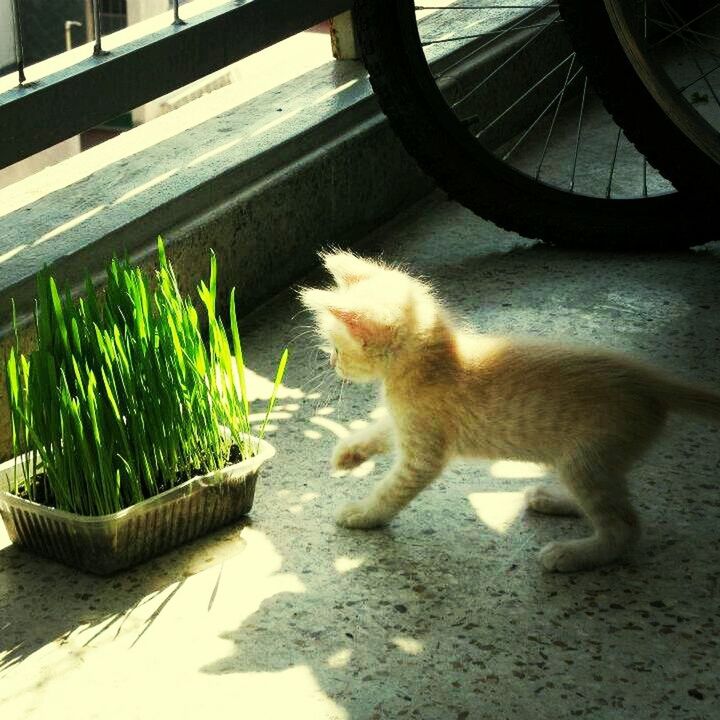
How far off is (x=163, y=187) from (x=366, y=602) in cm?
178

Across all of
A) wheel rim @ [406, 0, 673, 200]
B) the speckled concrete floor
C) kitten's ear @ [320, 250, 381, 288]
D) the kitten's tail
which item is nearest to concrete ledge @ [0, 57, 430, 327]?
wheel rim @ [406, 0, 673, 200]

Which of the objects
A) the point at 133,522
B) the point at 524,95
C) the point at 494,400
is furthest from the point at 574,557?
the point at 524,95

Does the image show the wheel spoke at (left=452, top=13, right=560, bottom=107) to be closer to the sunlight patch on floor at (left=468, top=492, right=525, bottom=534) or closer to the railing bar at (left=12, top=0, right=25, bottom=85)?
the railing bar at (left=12, top=0, right=25, bottom=85)

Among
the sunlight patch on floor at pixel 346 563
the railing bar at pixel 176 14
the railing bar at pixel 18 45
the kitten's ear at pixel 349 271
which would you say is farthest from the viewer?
the railing bar at pixel 176 14

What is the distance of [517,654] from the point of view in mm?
2443

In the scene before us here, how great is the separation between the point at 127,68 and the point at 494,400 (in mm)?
1649

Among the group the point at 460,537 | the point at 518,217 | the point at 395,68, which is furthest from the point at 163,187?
the point at 460,537

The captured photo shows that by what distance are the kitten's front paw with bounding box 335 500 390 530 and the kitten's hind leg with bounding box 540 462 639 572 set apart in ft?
1.35

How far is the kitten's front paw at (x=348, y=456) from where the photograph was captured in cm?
309

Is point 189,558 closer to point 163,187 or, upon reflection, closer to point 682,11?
point 163,187

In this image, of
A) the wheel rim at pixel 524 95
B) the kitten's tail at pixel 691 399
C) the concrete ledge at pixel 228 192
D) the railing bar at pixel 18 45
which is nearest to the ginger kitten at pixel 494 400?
the kitten's tail at pixel 691 399

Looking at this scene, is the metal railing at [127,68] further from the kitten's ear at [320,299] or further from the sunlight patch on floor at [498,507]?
the sunlight patch on floor at [498,507]

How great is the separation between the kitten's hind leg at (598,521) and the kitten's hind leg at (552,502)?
0.78 ft

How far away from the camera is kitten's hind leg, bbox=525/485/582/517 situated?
9.75 feet
